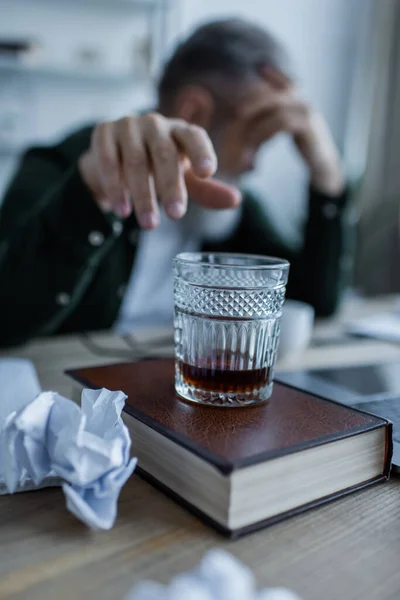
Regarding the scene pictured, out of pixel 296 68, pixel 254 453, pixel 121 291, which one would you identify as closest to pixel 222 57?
pixel 296 68

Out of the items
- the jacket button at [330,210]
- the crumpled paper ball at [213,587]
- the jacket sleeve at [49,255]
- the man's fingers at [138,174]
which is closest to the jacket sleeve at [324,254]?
the jacket button at [330,210]

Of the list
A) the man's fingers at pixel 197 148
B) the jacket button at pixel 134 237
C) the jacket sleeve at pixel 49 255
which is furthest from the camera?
the jacket button at pixel 134 237

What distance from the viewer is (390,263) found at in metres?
1.89

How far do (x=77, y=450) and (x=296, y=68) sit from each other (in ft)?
5.43

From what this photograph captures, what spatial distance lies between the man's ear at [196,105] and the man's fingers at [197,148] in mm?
753

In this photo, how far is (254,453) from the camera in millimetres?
342

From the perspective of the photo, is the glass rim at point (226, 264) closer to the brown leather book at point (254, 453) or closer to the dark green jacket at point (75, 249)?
the brown leather book at point (254, 453)

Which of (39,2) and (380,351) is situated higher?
(39,2)

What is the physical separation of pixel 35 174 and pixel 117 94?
1215 millimetres

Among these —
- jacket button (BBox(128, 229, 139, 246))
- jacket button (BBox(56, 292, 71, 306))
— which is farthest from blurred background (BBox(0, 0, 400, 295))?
jacket button (BBox(56, 292, 71, 306))

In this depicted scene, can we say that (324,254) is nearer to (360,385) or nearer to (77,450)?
(360,385)

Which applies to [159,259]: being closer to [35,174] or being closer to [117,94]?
[35,174]

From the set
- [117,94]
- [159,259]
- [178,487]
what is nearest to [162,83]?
[159,259]

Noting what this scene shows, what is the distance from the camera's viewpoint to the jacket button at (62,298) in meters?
0.98
